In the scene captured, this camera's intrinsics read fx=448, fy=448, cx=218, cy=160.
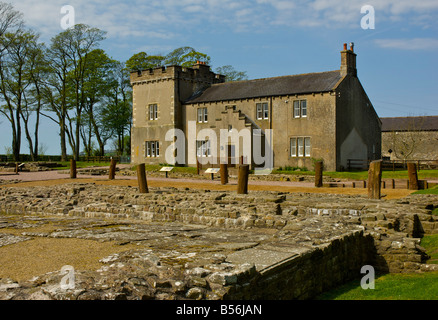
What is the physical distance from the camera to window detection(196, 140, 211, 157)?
44062 millimetres

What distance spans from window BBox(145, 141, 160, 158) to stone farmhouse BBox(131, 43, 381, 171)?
0.36 ft

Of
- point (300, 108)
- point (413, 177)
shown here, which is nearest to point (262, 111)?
point (300, 108)

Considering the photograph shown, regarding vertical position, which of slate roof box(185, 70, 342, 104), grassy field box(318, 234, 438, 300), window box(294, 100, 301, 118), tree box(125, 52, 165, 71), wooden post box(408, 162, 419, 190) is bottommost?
grassy field box(318, 234, 438, 300)

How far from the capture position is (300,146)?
131ft

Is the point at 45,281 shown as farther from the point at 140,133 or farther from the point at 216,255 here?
the point at 140,133

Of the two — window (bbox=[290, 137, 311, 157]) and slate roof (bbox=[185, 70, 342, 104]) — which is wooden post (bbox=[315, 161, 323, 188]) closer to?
window (bbox=[290, 137, 311, 157])

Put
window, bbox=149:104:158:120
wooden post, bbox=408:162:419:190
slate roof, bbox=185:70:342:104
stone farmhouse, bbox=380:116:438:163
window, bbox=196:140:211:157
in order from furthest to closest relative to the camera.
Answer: stone farmhouse, bbox=380:116:438:163 < window, bbox=149:104:158:120 < window, bbox=196:140:211:157 < slate roof, bbox=185:70:342:104 < wooden post, bbox=408:162:419:190

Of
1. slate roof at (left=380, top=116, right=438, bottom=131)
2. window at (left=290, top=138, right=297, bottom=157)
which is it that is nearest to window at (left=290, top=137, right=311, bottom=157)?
window at (left=290, top=138, right=297, bottom=157)

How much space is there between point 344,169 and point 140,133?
2296 cm

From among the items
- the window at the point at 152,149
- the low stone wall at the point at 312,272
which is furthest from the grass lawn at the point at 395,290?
the window at the point at 152,149

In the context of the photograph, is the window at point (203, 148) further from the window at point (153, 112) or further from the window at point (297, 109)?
the window at point (297, 109)

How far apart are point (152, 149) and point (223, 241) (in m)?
40.2

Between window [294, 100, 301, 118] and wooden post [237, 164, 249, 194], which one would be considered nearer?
wooden post [237, 164, 249, 194]
